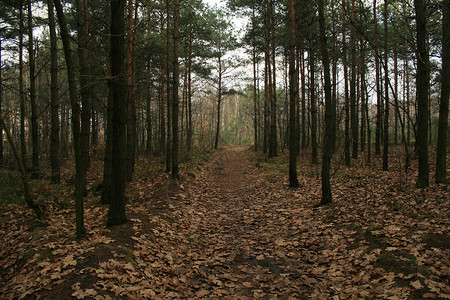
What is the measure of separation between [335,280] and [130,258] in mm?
3473

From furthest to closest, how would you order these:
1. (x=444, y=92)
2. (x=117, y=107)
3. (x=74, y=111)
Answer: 1. (x=444, y=92)
2. (x=117, y=107)
3. (x=74, y=111)

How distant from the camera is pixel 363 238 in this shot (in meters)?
5.14

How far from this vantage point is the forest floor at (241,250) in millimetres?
3799

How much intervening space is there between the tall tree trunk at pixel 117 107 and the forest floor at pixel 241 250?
577mm

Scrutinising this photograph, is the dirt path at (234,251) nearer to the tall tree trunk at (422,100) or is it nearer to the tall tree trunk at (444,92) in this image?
the tall tree trunk at (422,100)

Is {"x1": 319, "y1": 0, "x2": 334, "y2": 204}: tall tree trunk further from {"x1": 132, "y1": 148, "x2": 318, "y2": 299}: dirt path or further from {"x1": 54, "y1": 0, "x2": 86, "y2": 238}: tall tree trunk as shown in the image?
{"x1": 54, "y1": 0, "x2": 86, "y2": 238}: tall tree trunk

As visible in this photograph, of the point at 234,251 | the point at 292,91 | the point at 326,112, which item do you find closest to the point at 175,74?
the point at 292,91

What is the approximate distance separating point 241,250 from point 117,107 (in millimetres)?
4125

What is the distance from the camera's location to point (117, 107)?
5.73 metres

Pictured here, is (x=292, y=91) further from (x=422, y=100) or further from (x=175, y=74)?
(x=175, y=74)

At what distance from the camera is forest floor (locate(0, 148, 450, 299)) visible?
380cm

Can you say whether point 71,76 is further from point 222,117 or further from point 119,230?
point 222,117

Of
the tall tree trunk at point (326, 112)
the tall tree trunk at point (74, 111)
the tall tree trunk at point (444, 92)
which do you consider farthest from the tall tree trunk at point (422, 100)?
the tall tree trunk at point (74, 111)

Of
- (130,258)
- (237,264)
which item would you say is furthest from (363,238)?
(130,258)
